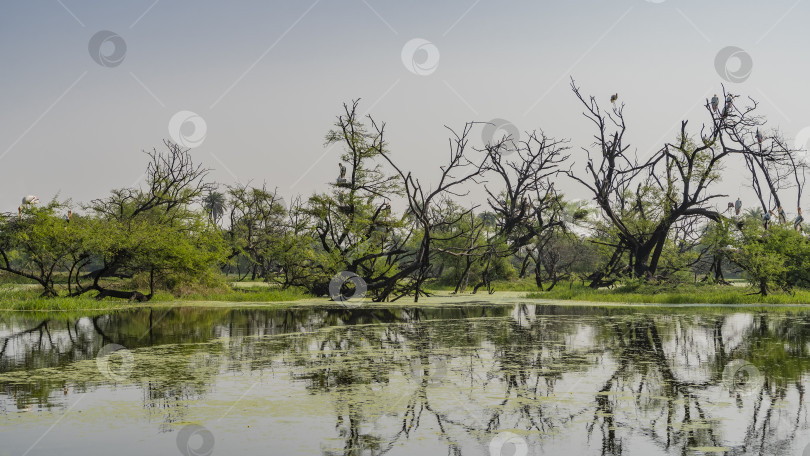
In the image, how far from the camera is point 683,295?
2538cm

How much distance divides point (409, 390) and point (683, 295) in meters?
19.8

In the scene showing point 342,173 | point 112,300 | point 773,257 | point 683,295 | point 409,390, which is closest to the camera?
point 409,390

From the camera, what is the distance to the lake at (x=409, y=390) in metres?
6.40

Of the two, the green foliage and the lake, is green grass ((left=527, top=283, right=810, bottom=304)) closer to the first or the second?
the green foliage

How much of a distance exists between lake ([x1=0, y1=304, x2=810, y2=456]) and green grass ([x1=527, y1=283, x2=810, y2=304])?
8083 millimetres

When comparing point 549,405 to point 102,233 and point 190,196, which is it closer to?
point 102,233

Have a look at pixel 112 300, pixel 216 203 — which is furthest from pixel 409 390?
pixel 216 203

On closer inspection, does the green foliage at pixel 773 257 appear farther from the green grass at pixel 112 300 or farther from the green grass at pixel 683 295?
the green grass at pixel 112 300

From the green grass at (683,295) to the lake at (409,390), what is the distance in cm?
808

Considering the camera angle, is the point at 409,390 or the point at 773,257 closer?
the point at 409,390

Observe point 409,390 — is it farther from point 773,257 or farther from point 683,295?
point 773,257

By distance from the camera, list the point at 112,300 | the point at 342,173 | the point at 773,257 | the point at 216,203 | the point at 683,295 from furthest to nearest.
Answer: the point at 216,203 → the point at 342,173 → the point at 112,300 → the point at 683,295 → the point at 773,257

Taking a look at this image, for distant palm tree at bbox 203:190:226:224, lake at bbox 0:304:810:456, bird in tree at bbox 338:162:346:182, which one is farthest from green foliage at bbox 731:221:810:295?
distant palm tree at bbox 203:190:226:224

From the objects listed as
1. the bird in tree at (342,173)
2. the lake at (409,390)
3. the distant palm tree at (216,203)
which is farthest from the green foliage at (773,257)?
the distant palm tree at (216,203)
